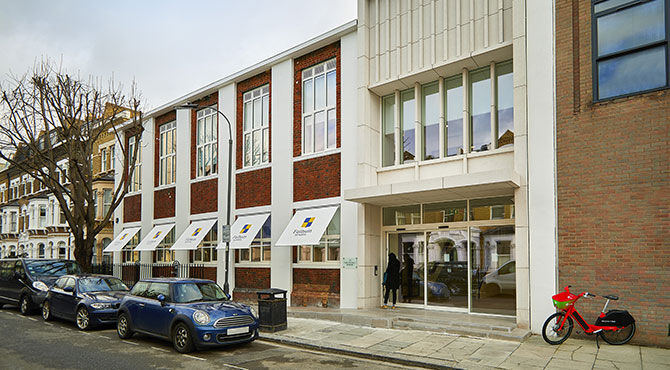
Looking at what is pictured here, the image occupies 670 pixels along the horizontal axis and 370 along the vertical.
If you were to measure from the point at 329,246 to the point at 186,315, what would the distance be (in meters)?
6.87

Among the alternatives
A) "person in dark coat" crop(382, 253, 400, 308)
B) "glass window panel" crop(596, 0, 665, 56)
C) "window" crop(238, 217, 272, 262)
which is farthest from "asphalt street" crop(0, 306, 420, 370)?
"glass window panel" crop(596, 0, 665, 56)

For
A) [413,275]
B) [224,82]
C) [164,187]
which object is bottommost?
[413,275]

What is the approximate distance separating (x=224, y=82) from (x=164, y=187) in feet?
22.3

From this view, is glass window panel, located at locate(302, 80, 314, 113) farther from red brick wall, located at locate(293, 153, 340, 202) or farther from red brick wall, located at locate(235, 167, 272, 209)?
red brick wall, located at locate(235, 167, 272, 209)

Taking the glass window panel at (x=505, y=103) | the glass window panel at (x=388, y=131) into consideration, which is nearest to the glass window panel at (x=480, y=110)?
the glass window panel at (x=505, y=103)

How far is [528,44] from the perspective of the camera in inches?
492

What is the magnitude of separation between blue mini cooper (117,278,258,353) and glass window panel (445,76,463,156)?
23.3 feet

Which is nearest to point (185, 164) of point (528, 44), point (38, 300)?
point (38, 300)

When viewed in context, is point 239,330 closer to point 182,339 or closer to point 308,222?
point 182,339

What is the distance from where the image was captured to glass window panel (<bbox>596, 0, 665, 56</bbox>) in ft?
35.7

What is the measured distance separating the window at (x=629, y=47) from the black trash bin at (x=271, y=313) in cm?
883

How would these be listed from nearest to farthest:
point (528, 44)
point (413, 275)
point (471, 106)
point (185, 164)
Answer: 1. point (528, 44)
2. point (471, 106)
3. point (413, 275)
4. point (185, 164)

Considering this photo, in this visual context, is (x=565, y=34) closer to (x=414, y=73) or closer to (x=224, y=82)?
(x=414, y=73)

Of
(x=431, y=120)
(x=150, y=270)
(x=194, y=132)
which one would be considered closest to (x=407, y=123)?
(x=431, y=120)
